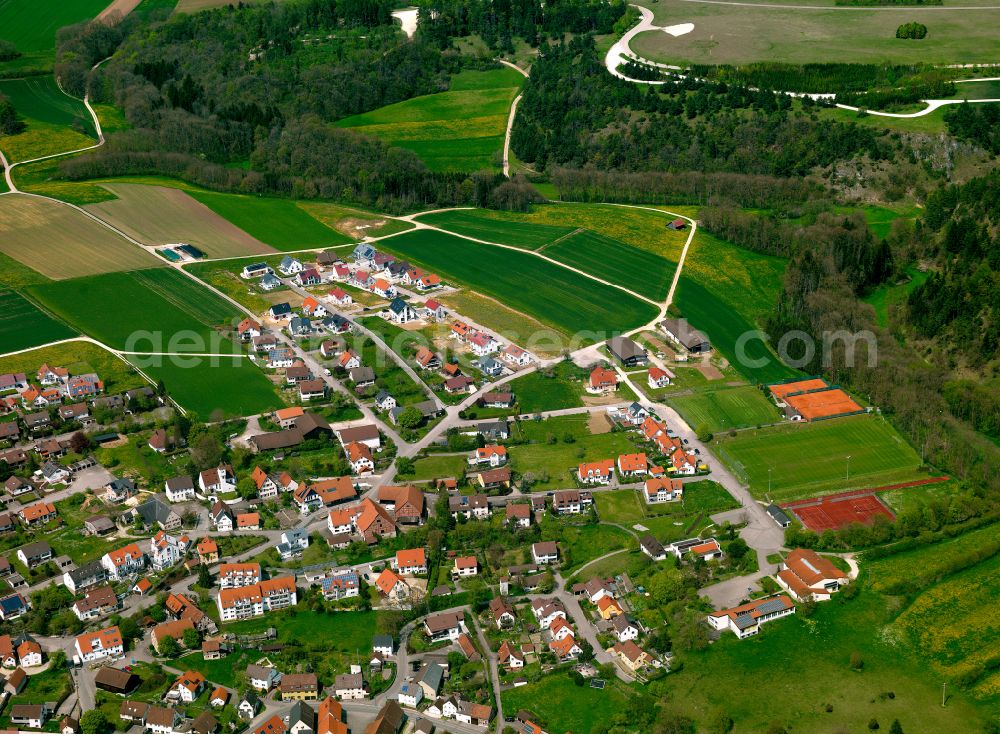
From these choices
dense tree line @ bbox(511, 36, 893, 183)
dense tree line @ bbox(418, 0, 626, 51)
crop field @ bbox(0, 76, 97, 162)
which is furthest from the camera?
dense tree line @ bbox(418, 0, 626, 51)

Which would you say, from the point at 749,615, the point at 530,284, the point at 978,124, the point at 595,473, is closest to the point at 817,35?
the point at 978,124

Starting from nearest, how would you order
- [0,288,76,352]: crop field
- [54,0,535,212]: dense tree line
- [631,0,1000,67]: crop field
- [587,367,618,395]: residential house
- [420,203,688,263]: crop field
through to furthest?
[587,367,618,395]: residential house
[0,288,76,352]: crop field
[420,203,688,263]: crop field
[54,0,535,212]: dense tree line
[631,0,1000,67]: crop field

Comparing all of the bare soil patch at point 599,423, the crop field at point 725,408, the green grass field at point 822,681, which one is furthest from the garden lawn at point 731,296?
the green grass field at point 822,681

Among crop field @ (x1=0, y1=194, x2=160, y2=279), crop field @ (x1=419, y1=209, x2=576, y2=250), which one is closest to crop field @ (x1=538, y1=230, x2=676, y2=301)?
crop field @ (x1=419, y1=209, x2=576, y2=250)

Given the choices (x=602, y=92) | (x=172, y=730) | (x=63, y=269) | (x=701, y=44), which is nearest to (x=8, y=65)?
(x=63, y=269)

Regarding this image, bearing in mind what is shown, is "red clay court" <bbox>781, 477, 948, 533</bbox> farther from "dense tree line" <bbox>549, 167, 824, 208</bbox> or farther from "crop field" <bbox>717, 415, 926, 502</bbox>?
"dense tree line" <bbox>549, 167, 824, 208</bbox>

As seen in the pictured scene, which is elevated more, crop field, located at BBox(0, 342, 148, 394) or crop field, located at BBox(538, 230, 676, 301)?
crop field, located at BBox(538, 230, 676, 301)

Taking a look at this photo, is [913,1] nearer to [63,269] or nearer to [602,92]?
[602,92]
